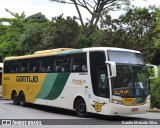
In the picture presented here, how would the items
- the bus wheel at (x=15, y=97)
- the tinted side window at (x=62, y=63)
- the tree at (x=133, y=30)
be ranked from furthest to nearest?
1. the tree at (x=133, y=30)
2. the bus wheel at (x=15, y=97)
3. the tinted side window at (x=62, y=63)

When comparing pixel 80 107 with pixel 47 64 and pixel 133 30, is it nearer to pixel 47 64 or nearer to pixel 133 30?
pixel 47 64

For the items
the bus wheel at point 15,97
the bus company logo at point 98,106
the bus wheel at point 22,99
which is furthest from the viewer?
the bus wheel at point 15,97

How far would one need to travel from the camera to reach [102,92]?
16562 millimetres

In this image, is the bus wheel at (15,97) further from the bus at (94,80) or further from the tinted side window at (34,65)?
the tinted side window at (34,65)

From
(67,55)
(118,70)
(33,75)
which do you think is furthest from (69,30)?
(118,70)

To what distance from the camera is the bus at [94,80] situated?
16.2m

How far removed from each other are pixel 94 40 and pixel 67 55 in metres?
16.9

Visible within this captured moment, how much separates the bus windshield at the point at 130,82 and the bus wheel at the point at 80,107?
2236 mm

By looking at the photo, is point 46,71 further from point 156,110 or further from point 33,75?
point 156,110

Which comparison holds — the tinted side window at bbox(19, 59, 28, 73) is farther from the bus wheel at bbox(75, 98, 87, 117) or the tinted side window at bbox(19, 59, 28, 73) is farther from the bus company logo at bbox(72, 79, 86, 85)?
the bus wheel at bbox(75, 98, 87, 117)

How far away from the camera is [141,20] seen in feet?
112

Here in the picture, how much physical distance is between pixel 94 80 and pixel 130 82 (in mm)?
1572

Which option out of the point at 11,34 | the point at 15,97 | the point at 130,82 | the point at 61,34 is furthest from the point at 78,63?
the point at 11,34

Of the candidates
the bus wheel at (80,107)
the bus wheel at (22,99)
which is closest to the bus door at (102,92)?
the bus wheel at (80,107)
